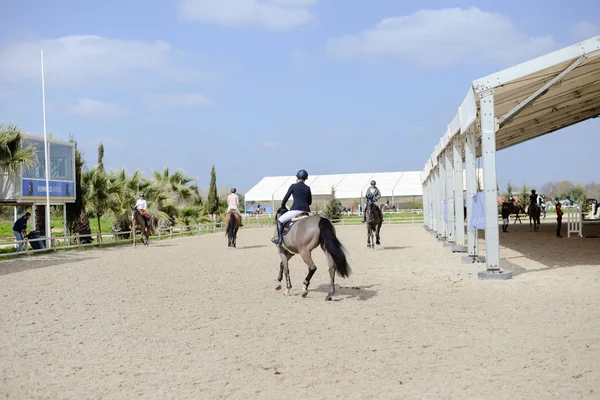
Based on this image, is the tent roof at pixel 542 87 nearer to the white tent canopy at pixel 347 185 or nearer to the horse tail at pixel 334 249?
the horse tail at pixel 334 249

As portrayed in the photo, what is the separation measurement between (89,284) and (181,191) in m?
26.0

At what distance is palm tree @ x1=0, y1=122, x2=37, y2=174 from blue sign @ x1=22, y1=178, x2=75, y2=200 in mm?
2922

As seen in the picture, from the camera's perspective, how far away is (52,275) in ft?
49.8

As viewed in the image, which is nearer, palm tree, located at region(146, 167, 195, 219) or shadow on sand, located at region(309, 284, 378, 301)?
shadow on sand, located at region(309, 284, 378, 301)

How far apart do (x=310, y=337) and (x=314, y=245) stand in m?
3.13

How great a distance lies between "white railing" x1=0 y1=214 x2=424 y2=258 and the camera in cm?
2347

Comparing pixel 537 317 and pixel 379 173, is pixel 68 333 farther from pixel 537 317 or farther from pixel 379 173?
pixel 379 173

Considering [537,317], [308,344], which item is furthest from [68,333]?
[537,317]

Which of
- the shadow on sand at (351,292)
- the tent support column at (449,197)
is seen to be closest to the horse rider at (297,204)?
the shadow on sand at (351,292)

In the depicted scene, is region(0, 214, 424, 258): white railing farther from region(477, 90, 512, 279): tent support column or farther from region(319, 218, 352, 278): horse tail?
region(477, 90, 512, 279): tent support column

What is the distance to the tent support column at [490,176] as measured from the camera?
11695 mm

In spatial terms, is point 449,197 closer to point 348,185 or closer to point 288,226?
point 288,226

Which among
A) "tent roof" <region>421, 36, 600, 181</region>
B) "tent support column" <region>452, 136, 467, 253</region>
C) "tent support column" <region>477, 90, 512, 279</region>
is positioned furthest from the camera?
"tent support column" <region>452, 136, 467, 253</region>

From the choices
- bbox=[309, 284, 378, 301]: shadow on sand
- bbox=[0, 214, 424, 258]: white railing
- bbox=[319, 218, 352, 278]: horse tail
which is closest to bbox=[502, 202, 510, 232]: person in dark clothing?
bbox=[0, 214, 424, 258]: white railing
